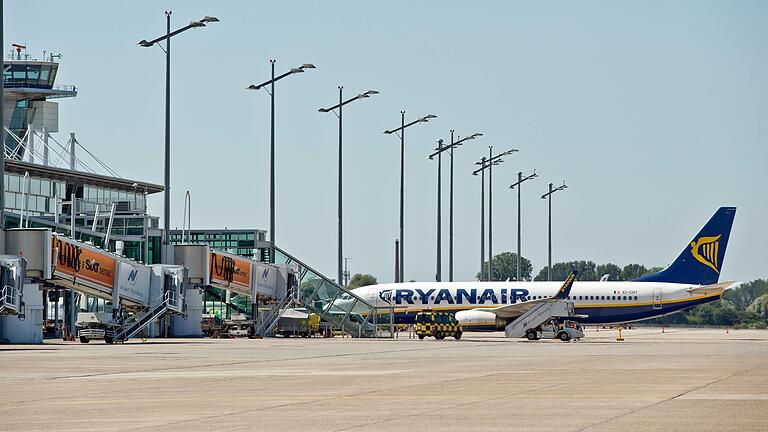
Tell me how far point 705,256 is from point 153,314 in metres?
40.6

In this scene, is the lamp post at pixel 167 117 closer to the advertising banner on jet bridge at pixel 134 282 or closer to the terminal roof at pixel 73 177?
the advertising banner on jet bridge at pixel 134 282

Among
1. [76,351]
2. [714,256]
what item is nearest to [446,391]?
[76,351]

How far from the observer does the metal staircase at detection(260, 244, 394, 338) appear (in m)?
80.9

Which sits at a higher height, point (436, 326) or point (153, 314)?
point (153, 314)

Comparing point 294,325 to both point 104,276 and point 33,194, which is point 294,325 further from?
point 33,194

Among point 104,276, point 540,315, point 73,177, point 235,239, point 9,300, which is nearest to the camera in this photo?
point 9,300

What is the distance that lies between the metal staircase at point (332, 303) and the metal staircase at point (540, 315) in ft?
27.2

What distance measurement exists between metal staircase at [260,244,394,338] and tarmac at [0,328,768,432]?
1520 inches

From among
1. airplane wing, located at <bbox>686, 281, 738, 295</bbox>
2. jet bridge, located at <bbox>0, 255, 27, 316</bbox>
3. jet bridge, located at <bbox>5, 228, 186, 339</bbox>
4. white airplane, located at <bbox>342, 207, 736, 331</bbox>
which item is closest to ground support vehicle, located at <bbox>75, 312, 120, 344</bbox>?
jet bridge, located at <bbox>5, 228, 186, 339</bbox>

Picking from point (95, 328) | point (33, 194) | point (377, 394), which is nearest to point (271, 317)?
point (95, 328)

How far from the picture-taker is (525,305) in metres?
80.9

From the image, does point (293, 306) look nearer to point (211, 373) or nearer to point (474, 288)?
point (474, 288)

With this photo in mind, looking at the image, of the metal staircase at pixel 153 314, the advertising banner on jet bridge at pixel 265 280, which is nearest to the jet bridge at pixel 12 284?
the metal staircase at pixel 153 314

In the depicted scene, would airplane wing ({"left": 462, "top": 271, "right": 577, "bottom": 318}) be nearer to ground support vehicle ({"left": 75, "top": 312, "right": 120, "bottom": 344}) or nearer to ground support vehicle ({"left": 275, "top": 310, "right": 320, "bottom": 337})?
ground support vehicle ({"left": 275, "top": 310, "right": 320, "bottom": 337})
